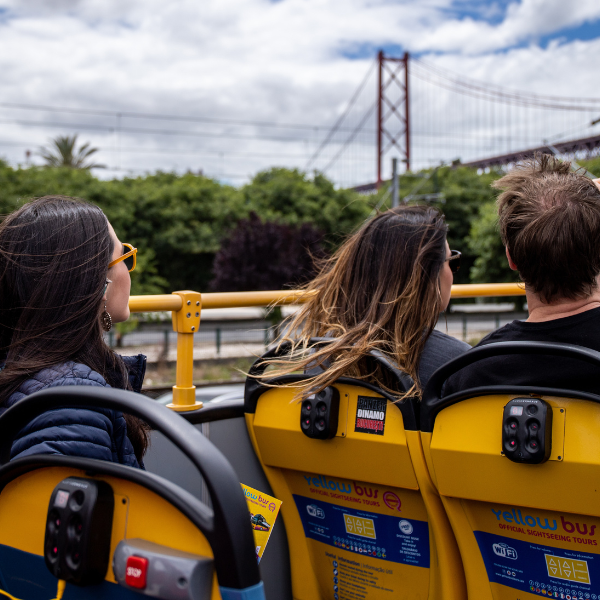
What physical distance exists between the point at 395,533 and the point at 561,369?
0.66 m

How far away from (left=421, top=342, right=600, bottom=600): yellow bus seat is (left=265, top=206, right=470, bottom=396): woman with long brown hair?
1.03ft

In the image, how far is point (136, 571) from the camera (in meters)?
0.86

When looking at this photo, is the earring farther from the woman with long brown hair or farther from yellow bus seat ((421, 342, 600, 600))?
yellow bus seat ((421, 342, 600, 600))

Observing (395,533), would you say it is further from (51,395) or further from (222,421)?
(51,395)

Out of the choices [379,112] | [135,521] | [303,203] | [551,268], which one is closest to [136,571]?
[135,521]

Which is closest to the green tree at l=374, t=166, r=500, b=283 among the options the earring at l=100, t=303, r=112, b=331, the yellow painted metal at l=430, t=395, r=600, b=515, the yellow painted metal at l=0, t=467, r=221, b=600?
the yellow painted metal at l=430, t=395, r=600, b=515

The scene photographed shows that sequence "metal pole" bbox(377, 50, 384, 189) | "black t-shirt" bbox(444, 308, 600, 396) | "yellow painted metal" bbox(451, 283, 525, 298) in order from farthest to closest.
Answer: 1. "metal pole" bbox(377, 50, 384, 189)
2. "yellow painted metal" bbox(451, 283, 525, 298)
3. "black t-shirt" bbox(444, 308, 600, 396)

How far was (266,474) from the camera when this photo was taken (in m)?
2.00

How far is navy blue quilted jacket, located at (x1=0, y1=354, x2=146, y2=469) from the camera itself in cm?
105

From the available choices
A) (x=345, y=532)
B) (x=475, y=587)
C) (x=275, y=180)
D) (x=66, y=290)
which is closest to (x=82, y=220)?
(x=66, y=290)

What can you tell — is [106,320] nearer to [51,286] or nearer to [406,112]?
[51,286]

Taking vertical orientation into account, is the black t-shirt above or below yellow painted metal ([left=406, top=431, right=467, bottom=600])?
above

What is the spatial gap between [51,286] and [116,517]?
576 millimetres

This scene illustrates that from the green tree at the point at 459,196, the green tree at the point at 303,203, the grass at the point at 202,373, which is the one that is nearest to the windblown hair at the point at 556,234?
the grass at the point at 202,373
